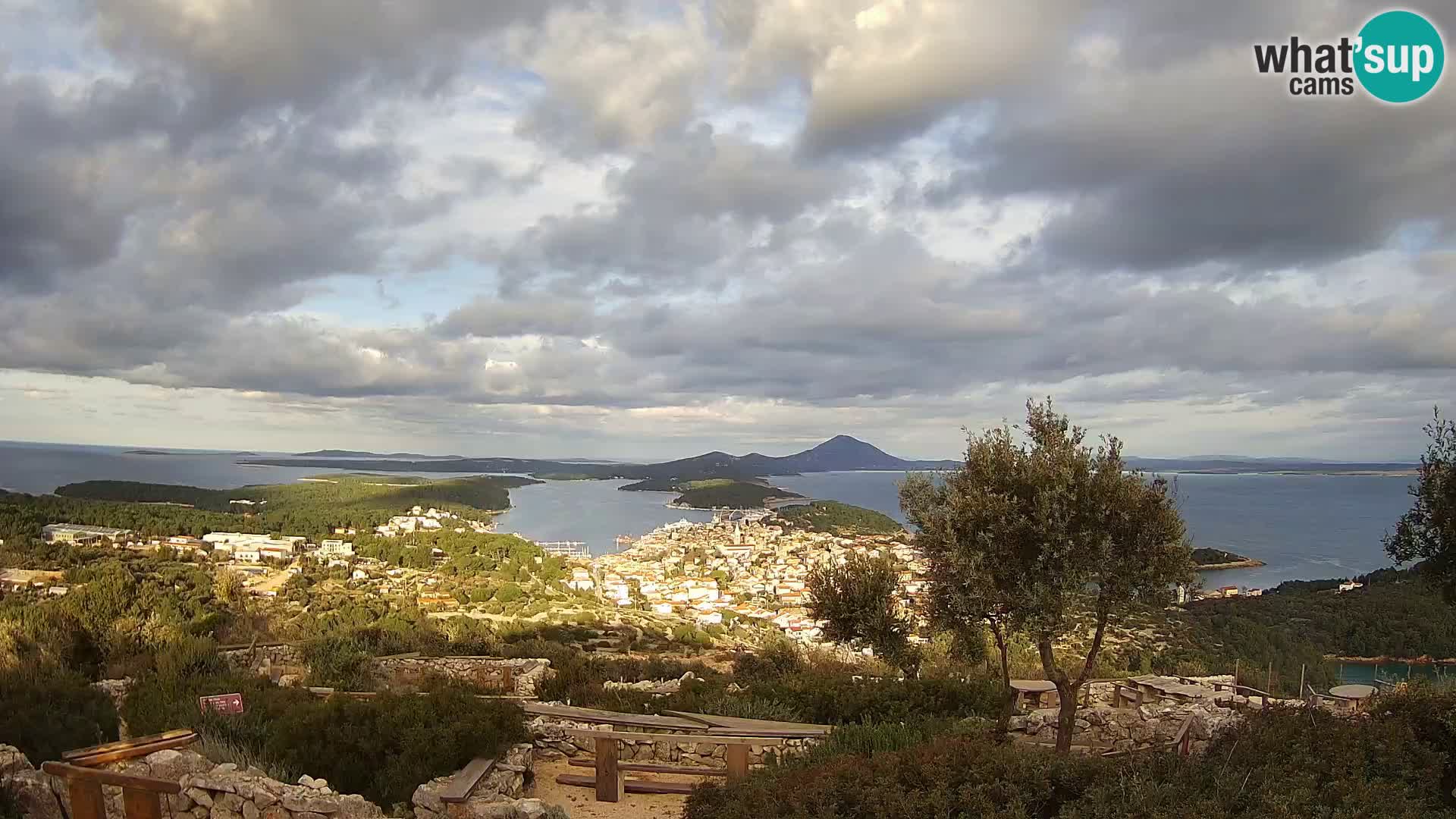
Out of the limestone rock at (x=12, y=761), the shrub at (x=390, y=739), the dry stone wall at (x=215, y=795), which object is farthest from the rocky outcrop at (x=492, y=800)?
the limestone rock at (x=12, y=761)

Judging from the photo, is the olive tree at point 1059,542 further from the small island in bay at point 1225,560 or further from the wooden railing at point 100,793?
the small island in bay at point 1225,560

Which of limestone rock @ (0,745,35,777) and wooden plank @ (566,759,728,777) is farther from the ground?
limestone rock @ (0,745,35,777)

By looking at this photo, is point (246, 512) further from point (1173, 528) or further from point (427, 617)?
point (1173, 528)

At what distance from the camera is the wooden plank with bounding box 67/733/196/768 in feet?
17.1

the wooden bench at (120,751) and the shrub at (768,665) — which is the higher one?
the wooden bench at (120,751)

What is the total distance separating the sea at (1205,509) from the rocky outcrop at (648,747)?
1009 inches

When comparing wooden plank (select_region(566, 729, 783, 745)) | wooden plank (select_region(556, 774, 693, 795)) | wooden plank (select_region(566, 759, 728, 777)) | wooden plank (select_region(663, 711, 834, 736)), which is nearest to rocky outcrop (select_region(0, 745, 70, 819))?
wooden plank (select_region(556, 774, 693, 795))

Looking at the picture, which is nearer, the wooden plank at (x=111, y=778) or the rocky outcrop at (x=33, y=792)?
the wooden plank at (x=111, y=778)

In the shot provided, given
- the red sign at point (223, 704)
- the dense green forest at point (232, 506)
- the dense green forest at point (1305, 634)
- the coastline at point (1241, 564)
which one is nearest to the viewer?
the red sign at point (223, 704)

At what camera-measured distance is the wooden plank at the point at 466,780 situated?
559 cm

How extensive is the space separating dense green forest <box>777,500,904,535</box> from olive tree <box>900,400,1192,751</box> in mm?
46949

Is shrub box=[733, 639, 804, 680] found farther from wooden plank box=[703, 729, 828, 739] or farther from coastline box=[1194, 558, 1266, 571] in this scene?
coastline box=[1194, 558, 1266, 571]

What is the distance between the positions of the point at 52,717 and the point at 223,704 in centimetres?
134

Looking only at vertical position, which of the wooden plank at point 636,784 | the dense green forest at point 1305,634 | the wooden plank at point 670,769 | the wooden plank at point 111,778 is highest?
the wooden plank at point 111,778
